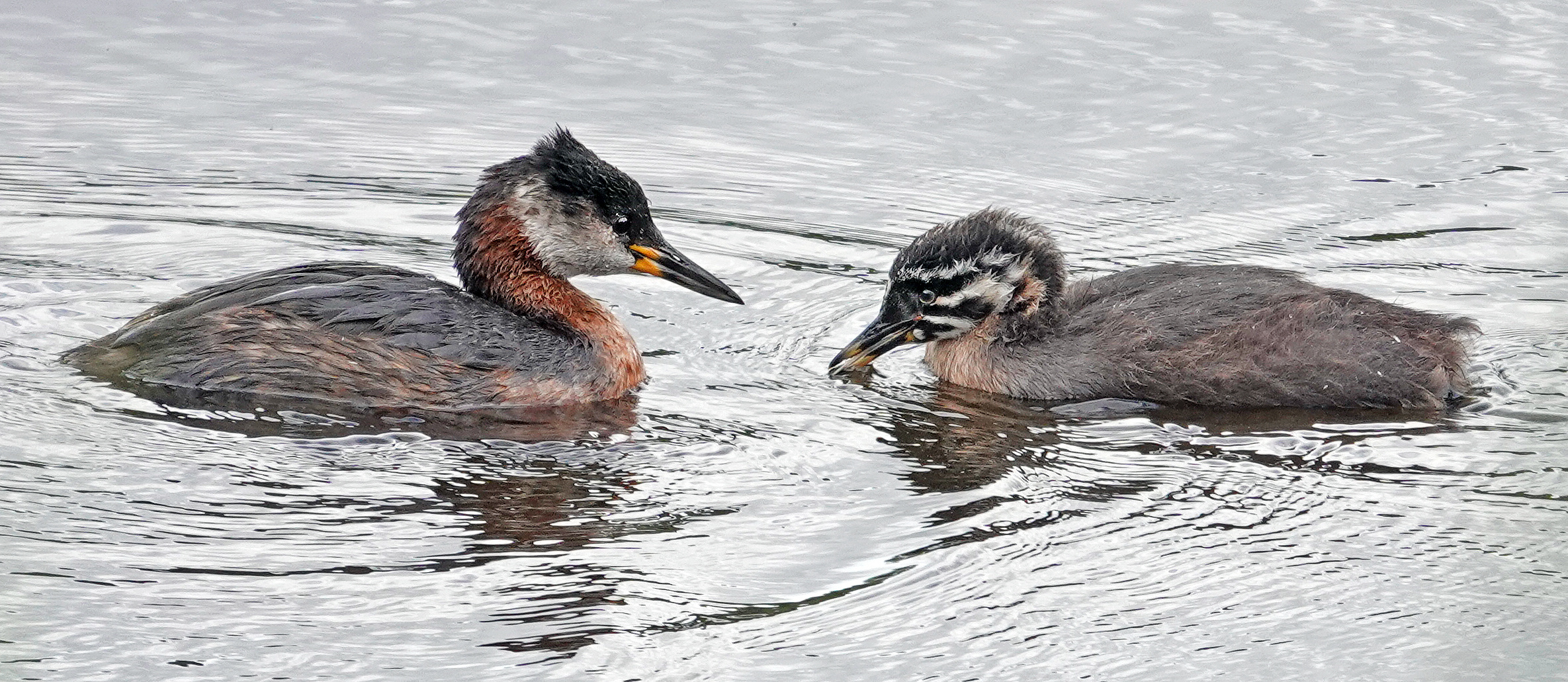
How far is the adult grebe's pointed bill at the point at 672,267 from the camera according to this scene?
911cm

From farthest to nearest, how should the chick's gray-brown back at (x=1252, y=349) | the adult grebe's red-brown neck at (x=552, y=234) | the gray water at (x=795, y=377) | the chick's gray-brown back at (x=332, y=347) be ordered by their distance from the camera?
the adult grebe's red-brown neck at (x=552, y=234)
the chick's gray-brown back at (x=1252, y=349)
the chick's gray-brown back at (x=332, y=347)
the gray water at (x=795, y=377)

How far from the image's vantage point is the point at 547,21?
13258 millimetres

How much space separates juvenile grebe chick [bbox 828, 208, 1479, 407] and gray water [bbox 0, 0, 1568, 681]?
0.17 metres

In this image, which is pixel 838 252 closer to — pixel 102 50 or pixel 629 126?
pixel 629 126

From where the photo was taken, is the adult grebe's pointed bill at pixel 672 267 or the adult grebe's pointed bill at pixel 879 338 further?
the adult grebe's pointed bill at pixel 672 267

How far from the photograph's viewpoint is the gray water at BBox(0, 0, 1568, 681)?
610 cm

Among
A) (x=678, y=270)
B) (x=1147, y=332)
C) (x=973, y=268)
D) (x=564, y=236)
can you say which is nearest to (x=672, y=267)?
(x=678, y=270)

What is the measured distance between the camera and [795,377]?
347 inches

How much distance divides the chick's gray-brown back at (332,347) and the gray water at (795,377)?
0.81 feet

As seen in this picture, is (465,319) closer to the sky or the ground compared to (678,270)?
closer to the ground

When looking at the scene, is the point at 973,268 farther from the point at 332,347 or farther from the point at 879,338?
the point at 332,347

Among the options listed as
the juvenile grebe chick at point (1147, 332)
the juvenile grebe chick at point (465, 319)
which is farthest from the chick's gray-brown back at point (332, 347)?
the juvenile grebe chick at point (1147, 332)

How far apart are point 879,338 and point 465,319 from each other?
1886 mm

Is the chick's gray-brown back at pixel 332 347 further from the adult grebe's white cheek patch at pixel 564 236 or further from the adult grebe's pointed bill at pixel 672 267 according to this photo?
the adult grebe's pointed bill at pixel 672 267
